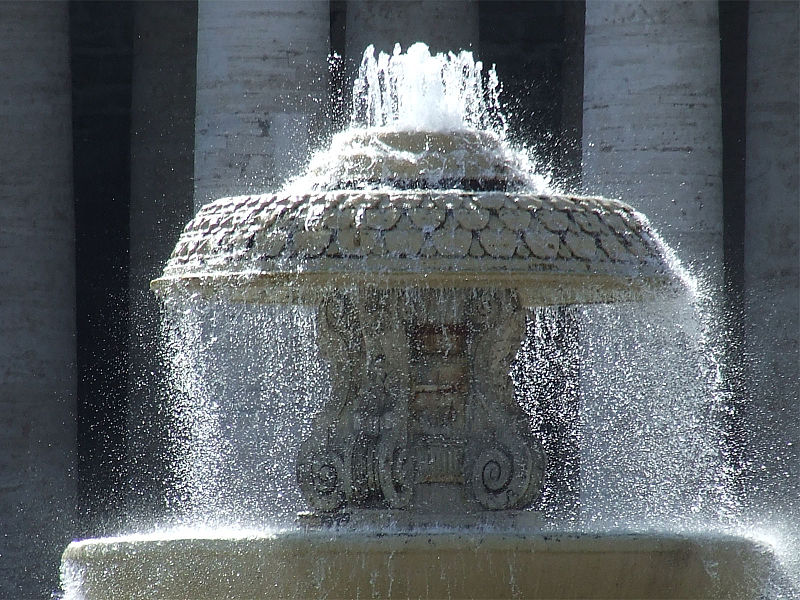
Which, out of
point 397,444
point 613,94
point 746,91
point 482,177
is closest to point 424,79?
point 482,177

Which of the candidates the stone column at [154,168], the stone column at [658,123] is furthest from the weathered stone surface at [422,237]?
the stone column at [154,168]

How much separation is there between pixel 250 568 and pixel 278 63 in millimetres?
10154

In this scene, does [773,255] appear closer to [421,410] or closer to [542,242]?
[421,410]

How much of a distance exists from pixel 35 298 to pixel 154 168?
2.87 metres

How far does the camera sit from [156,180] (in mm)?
20281

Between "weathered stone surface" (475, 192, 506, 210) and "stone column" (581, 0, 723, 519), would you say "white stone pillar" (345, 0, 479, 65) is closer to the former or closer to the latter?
"stone column" (581, 0, 723, 519)

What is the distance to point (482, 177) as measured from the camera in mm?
7602

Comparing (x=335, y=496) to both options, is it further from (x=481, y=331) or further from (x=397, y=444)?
(x=481, y=331)

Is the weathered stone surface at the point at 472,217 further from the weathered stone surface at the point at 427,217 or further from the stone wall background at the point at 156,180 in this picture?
the stone wall background at the point at 156,180

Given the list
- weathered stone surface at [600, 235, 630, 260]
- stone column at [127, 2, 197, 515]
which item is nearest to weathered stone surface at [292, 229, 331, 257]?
weathered stone surface at [600, 235, 630, 260]

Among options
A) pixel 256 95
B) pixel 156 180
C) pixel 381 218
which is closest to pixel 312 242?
pixel 381 218

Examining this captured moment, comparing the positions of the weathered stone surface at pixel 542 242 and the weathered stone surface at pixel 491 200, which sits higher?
the weathered stone surface at pixel 491 200

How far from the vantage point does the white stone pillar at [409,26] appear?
1728 cm

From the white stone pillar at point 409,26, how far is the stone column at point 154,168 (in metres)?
3.13
